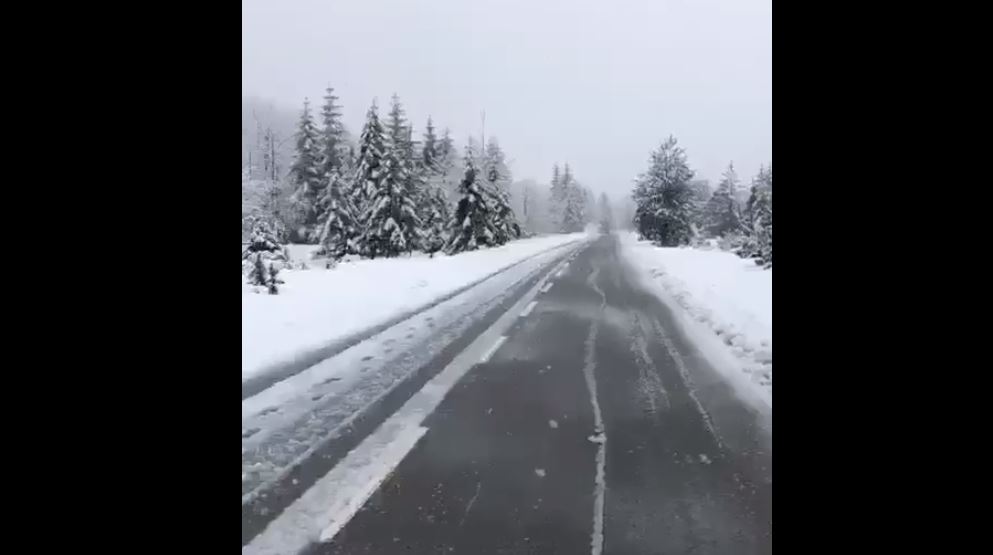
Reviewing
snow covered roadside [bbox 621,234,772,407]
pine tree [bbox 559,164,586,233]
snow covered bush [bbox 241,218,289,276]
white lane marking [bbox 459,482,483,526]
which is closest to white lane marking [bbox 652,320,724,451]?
snow covered roadside [bbox 621,234,772,407]

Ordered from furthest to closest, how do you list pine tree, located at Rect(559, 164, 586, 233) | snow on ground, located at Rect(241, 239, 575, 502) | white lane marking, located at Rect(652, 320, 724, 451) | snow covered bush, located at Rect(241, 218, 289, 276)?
pine tree, located at Rect(559, 164, 586, 233)
snow covered bush, located at Rect(241, 218, 289, 276)
white lane marking, located at Rect(652, 320, 724, 451)
snow on ground, located at Rect(241, 239, 575, 502)

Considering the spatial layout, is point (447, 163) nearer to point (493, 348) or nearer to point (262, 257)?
point (262, 257)

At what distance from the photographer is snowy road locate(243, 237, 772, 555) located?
9.91 feet

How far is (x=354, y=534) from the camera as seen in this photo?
301 cm

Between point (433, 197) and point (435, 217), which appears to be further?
point (433, 197)

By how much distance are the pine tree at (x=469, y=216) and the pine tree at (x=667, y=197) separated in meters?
13.9

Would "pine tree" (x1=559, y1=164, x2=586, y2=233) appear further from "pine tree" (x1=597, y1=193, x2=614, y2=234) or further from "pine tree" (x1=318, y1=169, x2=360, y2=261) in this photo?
"pine tree" (x1=318, y1=169, x2=360, y2=261)

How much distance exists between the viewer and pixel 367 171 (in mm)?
34312

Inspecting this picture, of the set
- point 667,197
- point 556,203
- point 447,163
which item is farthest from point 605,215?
point 447,163

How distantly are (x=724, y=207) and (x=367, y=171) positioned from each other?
47.4m

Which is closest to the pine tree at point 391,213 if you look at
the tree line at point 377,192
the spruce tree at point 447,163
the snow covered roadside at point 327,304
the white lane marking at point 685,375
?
the tree line at point 377,192

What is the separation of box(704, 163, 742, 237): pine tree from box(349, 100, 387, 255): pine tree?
4442cm
